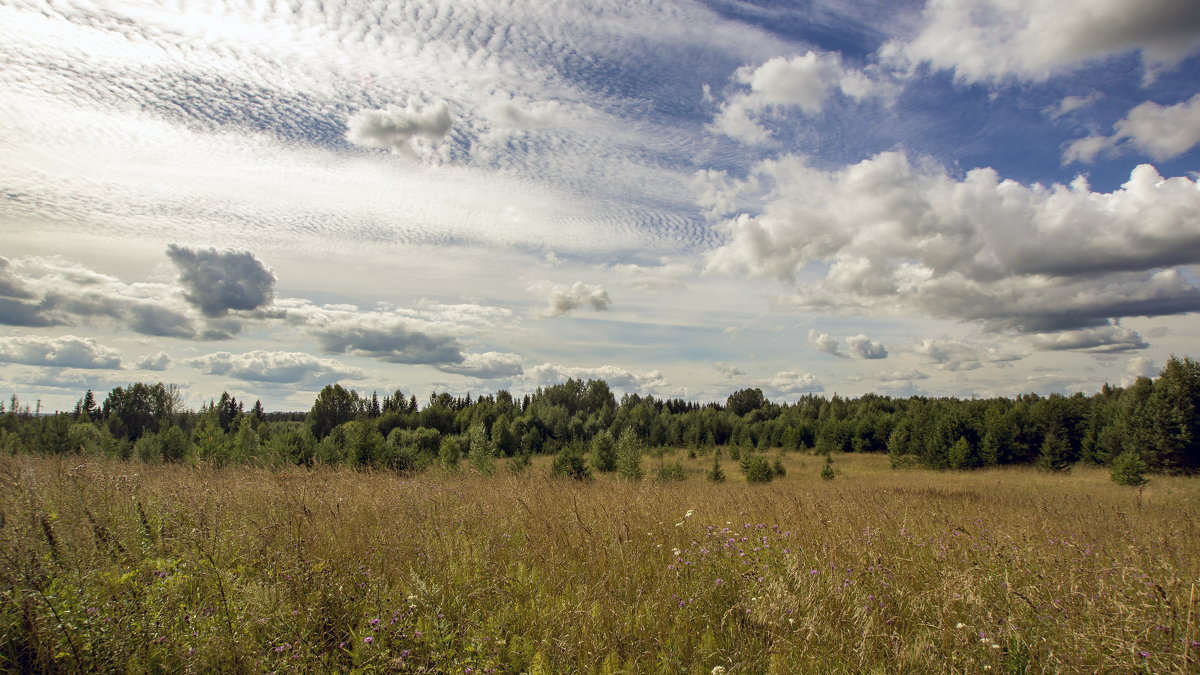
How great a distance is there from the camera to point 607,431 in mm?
33281

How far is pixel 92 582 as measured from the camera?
12.7 feet

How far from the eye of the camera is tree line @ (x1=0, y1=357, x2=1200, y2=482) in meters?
25.2

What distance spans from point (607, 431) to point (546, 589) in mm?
28992

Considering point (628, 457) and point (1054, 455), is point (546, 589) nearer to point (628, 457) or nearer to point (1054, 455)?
point (628, 457)

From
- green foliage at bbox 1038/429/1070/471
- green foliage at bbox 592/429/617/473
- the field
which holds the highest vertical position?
the field

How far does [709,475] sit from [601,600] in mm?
33373

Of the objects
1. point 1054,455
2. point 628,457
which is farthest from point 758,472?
point 1054,455

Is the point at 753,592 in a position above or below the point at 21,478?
below

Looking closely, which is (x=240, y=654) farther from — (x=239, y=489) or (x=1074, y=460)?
(x=1074, y=460)

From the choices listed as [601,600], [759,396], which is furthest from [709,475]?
[759,396]

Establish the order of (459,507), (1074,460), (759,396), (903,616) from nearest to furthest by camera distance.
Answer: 1. (903,616)
2. (459,507)
3. (1074,460)
4. (759,396)

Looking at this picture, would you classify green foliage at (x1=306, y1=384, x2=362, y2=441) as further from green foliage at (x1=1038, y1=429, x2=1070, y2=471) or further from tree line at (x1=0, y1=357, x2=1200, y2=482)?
green foliage at (x1=1038, y1=429, x2=1070, y2=471)

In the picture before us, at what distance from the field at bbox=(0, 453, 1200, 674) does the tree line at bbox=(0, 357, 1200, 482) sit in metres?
4.66

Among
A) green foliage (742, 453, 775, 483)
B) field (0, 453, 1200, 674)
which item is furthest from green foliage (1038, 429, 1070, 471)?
field (0, 453, 1200, 674)
